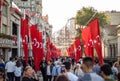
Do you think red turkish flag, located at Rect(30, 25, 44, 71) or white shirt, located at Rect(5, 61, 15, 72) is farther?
white shirt, located at Rect(5, 61, 15, 72)

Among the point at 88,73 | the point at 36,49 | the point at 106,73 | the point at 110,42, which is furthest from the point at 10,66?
the point at 110,42

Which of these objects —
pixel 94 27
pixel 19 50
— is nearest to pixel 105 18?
pixel 19 50

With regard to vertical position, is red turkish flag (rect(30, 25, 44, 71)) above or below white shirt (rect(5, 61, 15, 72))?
above

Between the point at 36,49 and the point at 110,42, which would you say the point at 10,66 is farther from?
the point at 110,42

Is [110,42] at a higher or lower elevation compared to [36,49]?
lower

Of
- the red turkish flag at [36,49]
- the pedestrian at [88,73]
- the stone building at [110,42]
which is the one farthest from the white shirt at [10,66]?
the stone building at [110,42]

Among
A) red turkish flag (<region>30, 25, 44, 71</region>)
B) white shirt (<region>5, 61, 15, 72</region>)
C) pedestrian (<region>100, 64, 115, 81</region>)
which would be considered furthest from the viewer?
white shirt (<region>5, 61, 15, 72</region>)

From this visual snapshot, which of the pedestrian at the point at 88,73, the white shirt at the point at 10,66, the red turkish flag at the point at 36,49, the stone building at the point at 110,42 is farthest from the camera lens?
the stone building at the point at 110,42

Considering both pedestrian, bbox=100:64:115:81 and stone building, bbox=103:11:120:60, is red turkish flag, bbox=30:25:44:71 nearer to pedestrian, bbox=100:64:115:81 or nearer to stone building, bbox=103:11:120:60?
pedestrian, bbox=100:64:115:81

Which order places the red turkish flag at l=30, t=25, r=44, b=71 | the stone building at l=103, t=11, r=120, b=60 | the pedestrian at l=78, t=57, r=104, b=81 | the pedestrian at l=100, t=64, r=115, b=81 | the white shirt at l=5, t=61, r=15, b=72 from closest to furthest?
the pedestrian at l=78, t=57, r=104, b=81 < the pedestrian at l=100, t=64, r=115, b=81 < the red turkish flag at l=30, t=25, r=44, b=71 < the white shirt at l=5, t=61, r=15, b=72 < the stone building at l=103, t=11, r=120, b=60

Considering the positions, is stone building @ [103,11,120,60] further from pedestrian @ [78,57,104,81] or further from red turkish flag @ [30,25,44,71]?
pedestrian @ [78,57,104,81]

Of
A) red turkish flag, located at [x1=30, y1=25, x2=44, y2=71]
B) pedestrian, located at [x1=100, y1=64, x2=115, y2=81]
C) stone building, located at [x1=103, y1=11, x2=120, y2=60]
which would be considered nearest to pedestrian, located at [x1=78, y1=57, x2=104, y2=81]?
pedestrian, located at [x1=100, y1=64, x2=115, y2=81]

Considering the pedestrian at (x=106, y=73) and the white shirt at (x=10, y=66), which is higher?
the pedestrian at (x=106, y=73)

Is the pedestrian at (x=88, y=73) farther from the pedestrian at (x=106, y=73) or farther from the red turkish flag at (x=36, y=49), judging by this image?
the red turkish flag at (x=36, y=49)
